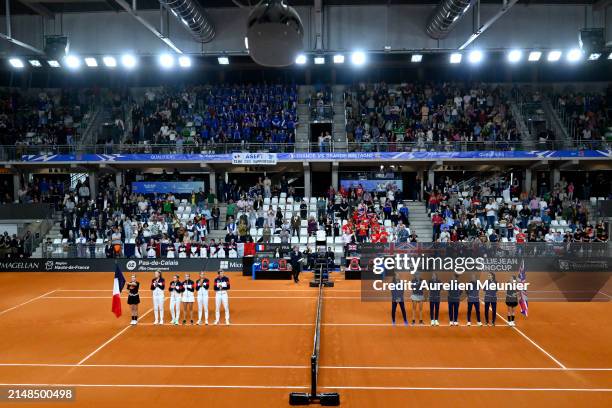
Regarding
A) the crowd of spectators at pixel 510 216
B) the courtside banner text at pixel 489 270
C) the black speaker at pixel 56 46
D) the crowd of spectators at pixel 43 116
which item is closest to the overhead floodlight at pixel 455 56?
the crowd of spectators at pixel 510 216

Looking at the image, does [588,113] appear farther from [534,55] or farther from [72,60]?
[72,60]

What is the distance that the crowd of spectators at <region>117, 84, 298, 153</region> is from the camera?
113 feet

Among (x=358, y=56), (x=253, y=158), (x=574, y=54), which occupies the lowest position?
(x=253, y=158)

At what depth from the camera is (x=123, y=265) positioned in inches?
1104

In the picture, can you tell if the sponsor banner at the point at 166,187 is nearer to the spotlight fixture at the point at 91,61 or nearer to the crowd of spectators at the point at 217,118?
the crowd of spectators at the point at 217,118

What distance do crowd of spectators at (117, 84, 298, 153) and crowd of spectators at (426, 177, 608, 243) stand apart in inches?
446

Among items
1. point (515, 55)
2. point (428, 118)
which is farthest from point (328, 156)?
point (515, 55)

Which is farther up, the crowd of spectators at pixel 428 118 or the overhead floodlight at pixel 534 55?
the overhead floodlight at pixel 534 55

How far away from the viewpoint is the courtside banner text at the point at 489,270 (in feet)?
52.2

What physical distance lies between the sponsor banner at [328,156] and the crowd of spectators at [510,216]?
245cm

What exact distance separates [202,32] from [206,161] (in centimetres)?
824

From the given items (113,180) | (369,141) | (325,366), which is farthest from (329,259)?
(113,180)

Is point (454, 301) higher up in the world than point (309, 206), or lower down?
lower down

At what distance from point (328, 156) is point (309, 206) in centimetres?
358
